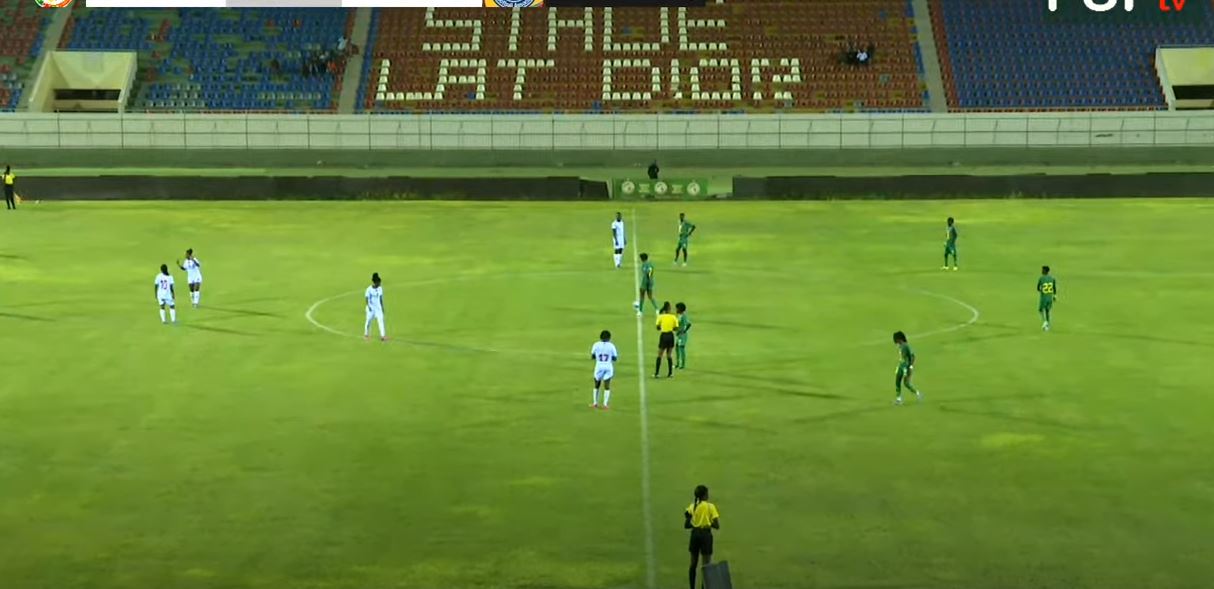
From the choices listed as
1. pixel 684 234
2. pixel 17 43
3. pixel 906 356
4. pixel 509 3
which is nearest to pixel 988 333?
pixel 906 356

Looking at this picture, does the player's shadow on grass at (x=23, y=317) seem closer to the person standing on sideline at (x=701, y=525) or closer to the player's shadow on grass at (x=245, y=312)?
the player's shadow on grass at (x=245, y=312)

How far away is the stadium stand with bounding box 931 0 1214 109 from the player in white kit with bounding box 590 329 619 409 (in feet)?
192

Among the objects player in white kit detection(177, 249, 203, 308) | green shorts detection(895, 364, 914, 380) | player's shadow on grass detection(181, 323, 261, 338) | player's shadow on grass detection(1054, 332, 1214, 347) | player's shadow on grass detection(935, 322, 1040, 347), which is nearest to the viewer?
green shorts detection(895, 364, 914, 380)

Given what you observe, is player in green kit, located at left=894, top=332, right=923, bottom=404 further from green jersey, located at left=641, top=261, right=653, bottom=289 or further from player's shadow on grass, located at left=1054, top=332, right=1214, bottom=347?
green jersey, located at left=641, top=261, right=653, bottom=289

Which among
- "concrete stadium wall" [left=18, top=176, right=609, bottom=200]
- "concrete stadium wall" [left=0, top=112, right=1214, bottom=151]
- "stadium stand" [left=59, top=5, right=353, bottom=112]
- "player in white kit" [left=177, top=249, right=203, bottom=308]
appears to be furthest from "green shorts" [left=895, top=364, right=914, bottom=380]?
"stadium stand" [left=59, top=5, right=353, bottom=112]

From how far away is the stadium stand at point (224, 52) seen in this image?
87125 mm

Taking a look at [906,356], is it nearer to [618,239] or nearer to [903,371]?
[903,371]

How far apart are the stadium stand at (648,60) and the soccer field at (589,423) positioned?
106ft

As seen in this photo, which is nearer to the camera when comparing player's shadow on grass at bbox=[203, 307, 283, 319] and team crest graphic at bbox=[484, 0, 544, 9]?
player's shadow on grass at bbox=[203, 307, 283, 319]

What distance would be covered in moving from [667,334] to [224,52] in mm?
61613

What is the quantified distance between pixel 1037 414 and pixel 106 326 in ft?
74.0

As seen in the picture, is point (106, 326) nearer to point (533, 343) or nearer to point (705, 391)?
point (533, 343)

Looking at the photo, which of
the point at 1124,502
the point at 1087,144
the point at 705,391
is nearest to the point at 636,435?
the point at 705,391

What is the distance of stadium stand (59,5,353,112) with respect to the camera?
286ft
